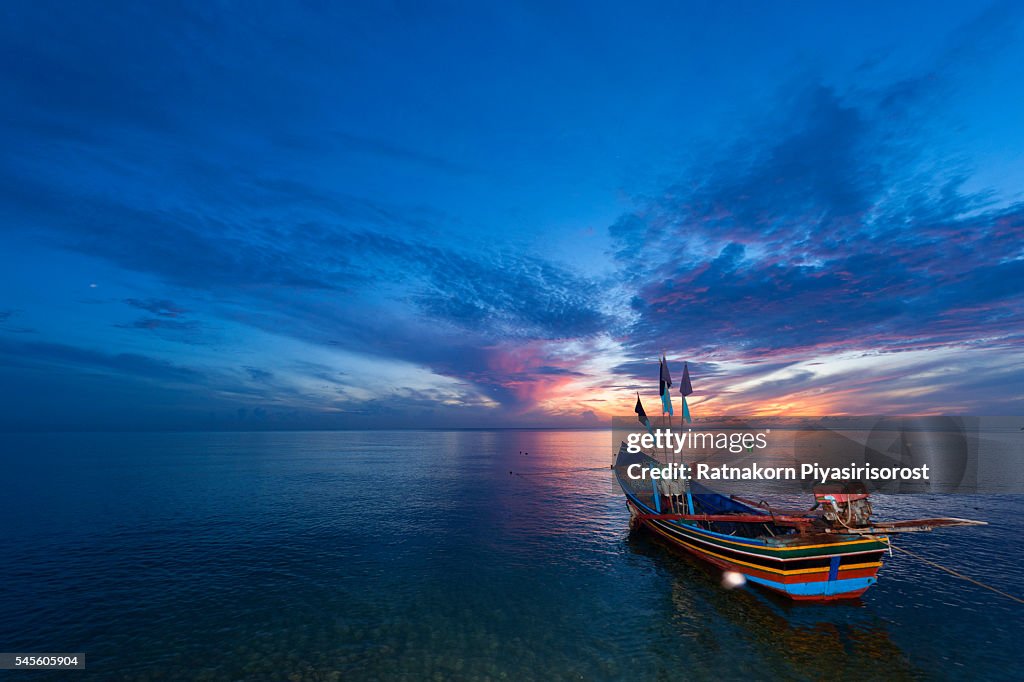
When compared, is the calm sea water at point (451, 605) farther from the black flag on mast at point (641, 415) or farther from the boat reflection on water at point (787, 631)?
the black flag on mast at point (641, 415)

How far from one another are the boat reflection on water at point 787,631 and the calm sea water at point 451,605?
0.40ft

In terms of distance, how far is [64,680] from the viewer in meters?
18.9

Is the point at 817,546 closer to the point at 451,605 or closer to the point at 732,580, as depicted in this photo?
the point at 732,580

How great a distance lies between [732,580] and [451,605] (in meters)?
20.6

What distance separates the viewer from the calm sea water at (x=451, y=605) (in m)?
20.2

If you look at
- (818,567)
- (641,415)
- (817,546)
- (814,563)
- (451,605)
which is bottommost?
(451,605)

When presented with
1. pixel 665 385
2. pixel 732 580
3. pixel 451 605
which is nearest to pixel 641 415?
pixel 665 385

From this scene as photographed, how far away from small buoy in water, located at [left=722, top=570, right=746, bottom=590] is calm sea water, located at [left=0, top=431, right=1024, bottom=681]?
799 mm

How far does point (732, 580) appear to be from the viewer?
30094mm

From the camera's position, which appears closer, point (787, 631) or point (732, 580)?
point (787, 631)

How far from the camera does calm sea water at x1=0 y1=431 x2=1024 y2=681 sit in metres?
20.2

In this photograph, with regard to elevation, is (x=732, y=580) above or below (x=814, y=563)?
below

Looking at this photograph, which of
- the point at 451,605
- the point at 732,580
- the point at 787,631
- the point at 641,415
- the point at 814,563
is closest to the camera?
the point at 787,631

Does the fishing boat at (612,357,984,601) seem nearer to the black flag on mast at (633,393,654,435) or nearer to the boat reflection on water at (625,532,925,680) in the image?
the boat reflection on water at (625,532,925,680)
